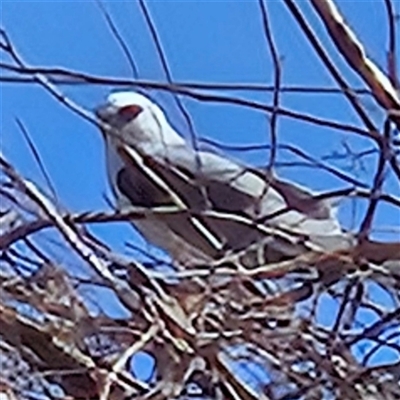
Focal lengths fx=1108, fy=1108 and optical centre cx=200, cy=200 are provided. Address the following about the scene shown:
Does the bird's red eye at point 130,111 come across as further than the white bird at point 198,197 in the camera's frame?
Yes

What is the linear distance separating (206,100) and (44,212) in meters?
0.16

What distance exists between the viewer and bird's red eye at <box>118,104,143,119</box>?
1.12 meters

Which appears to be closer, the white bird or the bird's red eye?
the white bird

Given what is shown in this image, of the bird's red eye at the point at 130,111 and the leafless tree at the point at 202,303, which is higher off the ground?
the bird's red eye at the point at 130,111

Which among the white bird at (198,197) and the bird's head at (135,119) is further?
the bird's head at (135,119)

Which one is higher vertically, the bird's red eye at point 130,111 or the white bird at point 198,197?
the bird's red eye at point 130,111

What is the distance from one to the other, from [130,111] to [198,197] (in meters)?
0.17

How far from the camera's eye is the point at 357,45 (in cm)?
74

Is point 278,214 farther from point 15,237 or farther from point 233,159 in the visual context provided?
point 15,237

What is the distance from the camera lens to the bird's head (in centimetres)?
106

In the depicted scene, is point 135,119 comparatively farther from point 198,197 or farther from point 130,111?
point 198,197

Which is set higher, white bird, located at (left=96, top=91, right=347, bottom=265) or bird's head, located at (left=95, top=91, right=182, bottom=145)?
bird's head, located at (left=95, top=91, right=182, bottom=145)

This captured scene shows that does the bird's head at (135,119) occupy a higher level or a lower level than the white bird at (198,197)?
higher

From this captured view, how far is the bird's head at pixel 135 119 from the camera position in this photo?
41.7 inches
